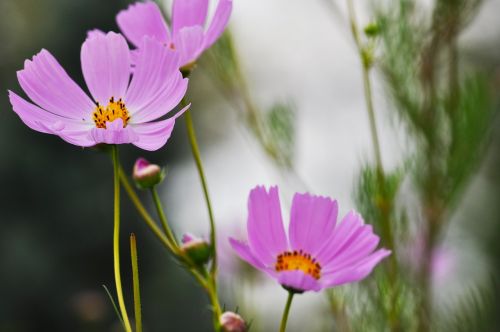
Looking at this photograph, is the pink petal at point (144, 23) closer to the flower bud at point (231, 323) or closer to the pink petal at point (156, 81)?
the pink petal at point (156, 81)

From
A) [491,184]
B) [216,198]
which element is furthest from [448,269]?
[491,184]

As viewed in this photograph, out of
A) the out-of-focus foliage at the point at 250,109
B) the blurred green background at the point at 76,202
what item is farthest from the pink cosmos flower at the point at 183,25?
the blurred green background at the point at 76,202

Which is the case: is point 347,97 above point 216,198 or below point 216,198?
above

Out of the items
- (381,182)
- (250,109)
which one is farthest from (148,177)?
(250,109)

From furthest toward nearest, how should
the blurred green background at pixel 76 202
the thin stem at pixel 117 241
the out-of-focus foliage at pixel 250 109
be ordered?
the blurred green background at pixel 76 202, the out-of-focus foliage at pixel 250 109, the thin stem at pixel 117 241

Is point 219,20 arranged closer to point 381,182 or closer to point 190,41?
point 190,41

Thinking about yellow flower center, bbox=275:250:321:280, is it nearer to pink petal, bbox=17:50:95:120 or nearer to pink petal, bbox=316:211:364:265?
pink petal, bbox=316:211:364:265

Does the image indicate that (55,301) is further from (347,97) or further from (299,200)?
(299,200)
